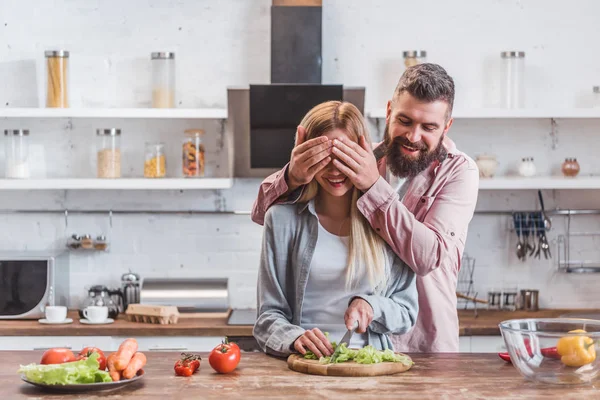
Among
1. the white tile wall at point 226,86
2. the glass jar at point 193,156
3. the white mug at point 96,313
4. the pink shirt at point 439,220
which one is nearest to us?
the pink shirt at point 439,220

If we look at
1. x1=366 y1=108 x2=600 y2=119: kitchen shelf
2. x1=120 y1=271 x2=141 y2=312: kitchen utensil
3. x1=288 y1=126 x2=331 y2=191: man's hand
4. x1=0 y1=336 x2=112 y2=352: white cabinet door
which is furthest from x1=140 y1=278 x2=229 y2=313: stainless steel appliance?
x1=288 y1=126 x2=331 y2=191: man's hand

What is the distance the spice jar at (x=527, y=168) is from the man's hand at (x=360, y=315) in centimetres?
255

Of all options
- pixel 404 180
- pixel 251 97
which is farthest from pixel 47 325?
pixel 404 180

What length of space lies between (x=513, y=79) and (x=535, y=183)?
579 millimetres

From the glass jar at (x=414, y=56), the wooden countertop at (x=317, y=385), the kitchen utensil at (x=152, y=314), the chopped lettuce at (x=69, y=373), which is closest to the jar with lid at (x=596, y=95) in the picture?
the glass jar at (x=414, y=56)

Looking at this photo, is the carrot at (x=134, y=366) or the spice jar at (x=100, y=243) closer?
the carrot at (x=134, y=366)

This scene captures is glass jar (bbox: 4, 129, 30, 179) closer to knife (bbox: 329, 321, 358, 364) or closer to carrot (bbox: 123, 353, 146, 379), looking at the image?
carrot (bbox: 123, 353, 146, 379)

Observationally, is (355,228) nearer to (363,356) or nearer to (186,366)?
(363,356)

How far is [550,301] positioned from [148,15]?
2.77 metres

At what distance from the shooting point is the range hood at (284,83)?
4.41 meters

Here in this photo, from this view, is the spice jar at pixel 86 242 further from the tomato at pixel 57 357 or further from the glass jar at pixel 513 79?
the tomato at pixel 57 357

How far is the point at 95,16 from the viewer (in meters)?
4.73

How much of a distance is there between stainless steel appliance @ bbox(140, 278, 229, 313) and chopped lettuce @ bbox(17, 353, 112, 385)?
2345mm

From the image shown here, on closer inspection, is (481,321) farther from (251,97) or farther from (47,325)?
(47,325)
